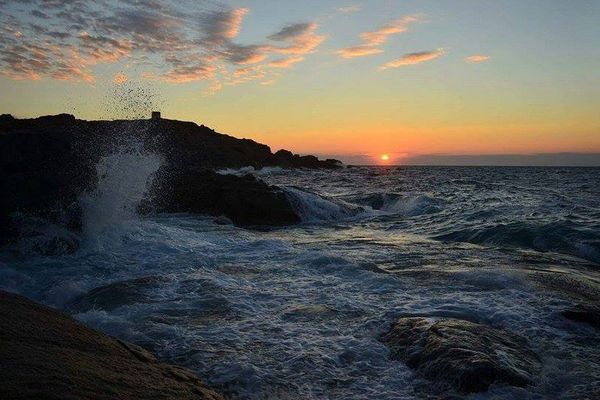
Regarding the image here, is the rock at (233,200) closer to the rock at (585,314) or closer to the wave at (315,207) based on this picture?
the wave at (315,207)

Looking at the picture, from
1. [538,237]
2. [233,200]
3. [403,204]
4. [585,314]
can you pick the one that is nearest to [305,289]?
[585,314]

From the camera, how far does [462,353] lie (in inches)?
162

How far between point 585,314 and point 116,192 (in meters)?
10.4

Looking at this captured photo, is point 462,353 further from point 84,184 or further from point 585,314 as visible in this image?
point 84,184

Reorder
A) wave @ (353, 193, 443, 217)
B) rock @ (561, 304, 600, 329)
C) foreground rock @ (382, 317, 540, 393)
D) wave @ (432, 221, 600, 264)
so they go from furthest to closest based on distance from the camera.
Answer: wave @ (353, 193, 443, 217), wave @ (432, 221, 600, 264), rock @ (561, 304, 600, 329), foreground rock @ (382, 317, 540, 393)

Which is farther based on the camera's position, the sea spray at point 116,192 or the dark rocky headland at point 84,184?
the sea spray at point 116,192

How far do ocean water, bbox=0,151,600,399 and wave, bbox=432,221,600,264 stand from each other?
0.05 metres

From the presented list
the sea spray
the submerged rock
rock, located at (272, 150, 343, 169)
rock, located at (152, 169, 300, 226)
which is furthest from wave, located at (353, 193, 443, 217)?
rock, located at (272, 150, 343, 169)

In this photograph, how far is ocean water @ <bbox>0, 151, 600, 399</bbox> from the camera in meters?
4.11

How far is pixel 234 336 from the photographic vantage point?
486cm

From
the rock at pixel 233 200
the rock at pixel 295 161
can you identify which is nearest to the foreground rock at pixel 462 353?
the rock at pixel 233 200

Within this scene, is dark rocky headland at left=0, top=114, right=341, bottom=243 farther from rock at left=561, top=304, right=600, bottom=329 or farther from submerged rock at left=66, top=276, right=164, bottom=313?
rock at left=561, top=304, right=600, bottom=329

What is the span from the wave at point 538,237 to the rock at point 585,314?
5.23 meters

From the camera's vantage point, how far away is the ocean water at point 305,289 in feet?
13.5
